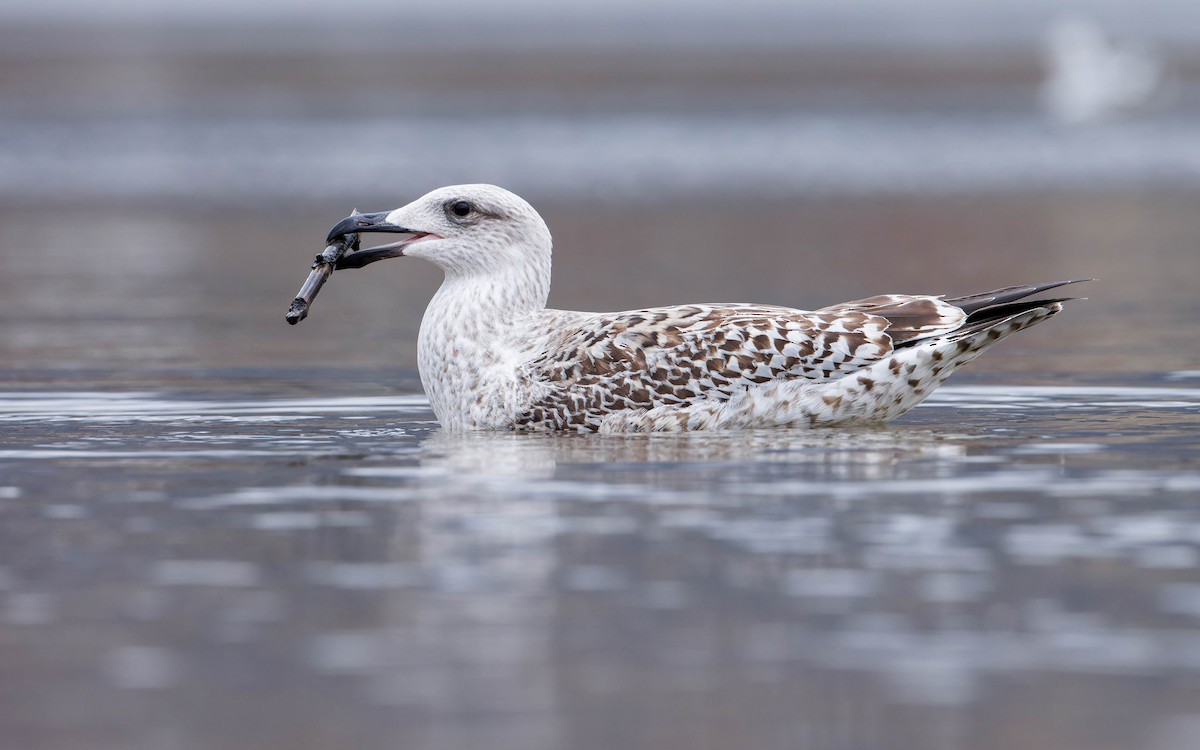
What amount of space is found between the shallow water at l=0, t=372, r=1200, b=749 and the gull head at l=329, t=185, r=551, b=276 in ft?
3.01

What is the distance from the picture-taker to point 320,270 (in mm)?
11023

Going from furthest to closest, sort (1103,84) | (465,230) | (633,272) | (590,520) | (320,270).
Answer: (1103,84)
(633,272)
(320,270)
(465,230)
(590,520)

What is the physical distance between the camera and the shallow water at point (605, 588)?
557 centimetres

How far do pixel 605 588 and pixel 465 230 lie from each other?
13.5 ft

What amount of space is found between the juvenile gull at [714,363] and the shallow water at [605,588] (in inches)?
7.3

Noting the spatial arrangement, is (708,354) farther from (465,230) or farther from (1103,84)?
(1103,84)

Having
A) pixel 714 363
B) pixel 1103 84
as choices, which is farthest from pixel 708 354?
pixel 1103 84

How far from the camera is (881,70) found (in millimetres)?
62000

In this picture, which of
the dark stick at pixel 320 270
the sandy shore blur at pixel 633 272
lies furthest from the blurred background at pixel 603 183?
the dark stick at pixel 320 270

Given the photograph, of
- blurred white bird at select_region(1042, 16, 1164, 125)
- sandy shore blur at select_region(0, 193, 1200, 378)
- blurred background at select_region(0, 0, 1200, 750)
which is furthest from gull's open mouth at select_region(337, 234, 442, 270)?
blurred white bird at select_region(1042, 16, 1164, 125)

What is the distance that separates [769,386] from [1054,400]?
1.93 metres

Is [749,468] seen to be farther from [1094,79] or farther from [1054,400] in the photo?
[1094,79]

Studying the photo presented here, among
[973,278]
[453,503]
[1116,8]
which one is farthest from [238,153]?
[1116,8]

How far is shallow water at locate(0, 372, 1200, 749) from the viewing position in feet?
18.3
